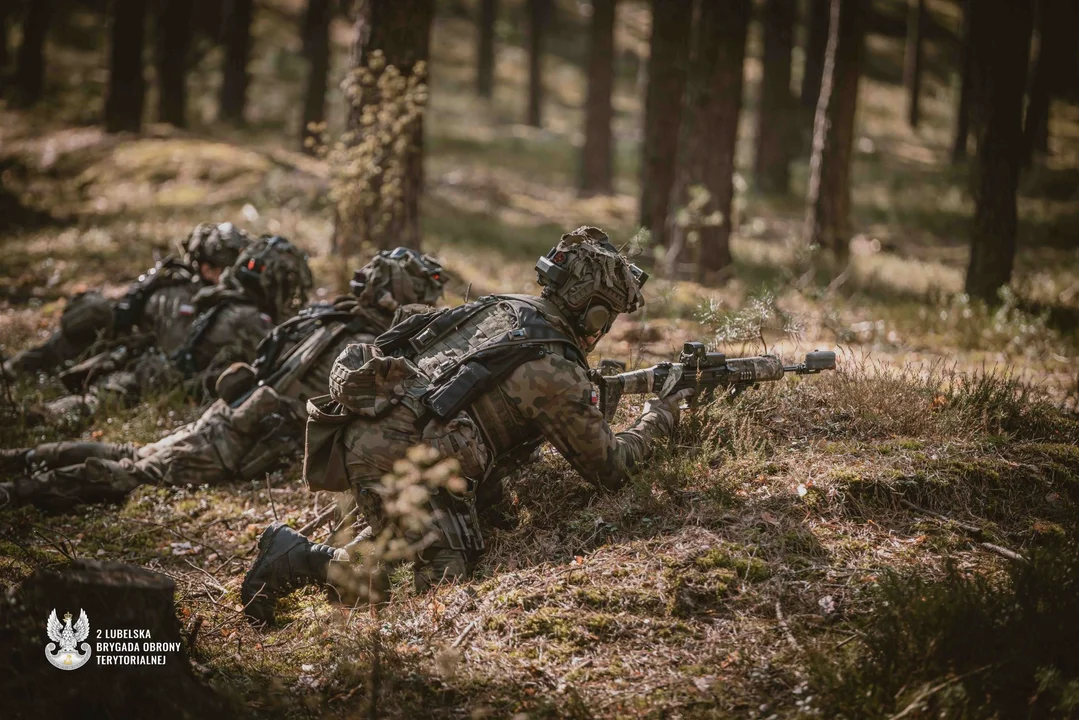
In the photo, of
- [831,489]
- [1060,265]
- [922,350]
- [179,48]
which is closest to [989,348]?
[922,350]

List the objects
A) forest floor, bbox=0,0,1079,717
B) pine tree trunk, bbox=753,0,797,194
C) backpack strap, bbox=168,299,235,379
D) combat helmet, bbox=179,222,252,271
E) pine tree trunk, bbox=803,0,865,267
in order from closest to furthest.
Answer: forest floor, bbox=0,0,1079,717 < backpack strap, bbox=168,299,235,379 < combat helmet, bbox=179,222,252,271 < pine tree trunk, bbox=803,0,865,267 < pine tree trunk, bbox=753,0,797,194

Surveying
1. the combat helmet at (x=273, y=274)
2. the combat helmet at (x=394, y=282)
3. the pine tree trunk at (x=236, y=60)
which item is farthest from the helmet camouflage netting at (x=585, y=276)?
the pine tree trunk at (x=236, y=60)

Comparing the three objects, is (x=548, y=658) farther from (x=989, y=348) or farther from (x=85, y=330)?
(x=989, y=348)

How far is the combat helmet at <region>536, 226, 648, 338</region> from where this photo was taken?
4.77m

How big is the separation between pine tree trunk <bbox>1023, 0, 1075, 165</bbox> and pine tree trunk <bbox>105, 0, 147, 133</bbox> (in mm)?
19927

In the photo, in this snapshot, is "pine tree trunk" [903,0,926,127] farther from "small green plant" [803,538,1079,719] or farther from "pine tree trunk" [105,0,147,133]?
"small green plant" [803,538,1079,719]

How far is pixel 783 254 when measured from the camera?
564 inches

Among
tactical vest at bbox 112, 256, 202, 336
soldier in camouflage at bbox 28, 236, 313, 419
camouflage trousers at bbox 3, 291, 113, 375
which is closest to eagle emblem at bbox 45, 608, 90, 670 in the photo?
soldier in camouflage at bbox 28, 236, 313, 419

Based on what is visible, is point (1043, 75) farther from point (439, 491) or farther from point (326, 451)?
point (326, 451)

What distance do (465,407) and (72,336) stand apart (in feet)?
17.6

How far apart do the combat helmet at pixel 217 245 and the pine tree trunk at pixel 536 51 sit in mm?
20324

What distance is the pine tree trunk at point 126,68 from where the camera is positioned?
18.2 metres

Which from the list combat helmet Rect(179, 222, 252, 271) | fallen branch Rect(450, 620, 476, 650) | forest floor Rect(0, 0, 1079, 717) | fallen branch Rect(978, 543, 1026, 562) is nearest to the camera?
forest floor Rect(0, 0, 1079, 717)

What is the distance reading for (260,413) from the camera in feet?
20.0
